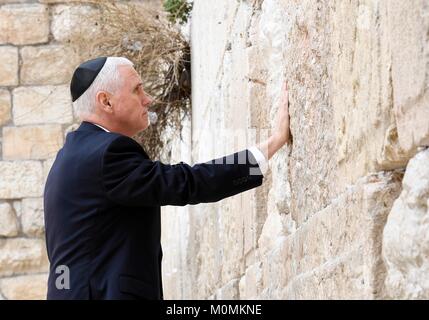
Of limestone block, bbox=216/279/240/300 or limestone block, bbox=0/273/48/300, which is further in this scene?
limestone block, bbox=0/273/48/300

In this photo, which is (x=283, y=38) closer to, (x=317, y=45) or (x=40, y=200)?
(x=317, y=45)

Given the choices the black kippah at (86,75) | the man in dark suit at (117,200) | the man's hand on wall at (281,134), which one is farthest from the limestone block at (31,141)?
the man's hand on wall at (281,134)

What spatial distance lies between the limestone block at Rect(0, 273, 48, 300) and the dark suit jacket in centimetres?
488

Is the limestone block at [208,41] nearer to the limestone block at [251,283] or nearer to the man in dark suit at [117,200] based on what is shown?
the limestone block at [251,283]

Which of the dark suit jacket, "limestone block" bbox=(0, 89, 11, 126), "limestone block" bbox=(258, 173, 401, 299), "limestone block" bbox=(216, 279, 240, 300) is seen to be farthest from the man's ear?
"limestone block" bbox=(0, 89, 11, 126)

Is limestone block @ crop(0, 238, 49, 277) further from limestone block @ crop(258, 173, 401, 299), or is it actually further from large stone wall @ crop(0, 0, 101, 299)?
limestone block @ crop(258, 173, 401, 299)

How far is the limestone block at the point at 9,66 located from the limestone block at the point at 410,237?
6.36 m

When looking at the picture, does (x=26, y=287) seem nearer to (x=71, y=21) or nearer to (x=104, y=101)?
(x=71, y=21)

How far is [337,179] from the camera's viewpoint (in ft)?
7.56

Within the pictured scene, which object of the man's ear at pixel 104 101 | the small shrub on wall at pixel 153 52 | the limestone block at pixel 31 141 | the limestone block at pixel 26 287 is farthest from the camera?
the limestone block at pixel 31 141

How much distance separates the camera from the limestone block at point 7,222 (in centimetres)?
775

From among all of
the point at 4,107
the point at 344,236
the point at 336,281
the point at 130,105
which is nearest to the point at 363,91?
the point at 344,236

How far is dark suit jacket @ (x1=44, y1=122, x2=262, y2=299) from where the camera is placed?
9.06 ft

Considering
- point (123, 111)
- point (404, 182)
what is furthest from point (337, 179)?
point (123, 111)
